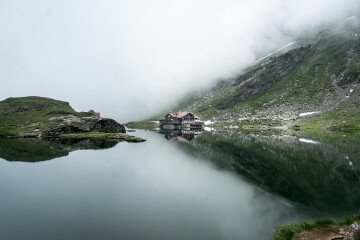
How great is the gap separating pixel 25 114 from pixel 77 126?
67480 millimetres

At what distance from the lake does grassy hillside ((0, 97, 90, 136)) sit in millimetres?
80148

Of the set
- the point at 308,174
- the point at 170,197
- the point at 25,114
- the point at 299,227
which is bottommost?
the point at 308,174

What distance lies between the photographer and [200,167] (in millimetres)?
43281

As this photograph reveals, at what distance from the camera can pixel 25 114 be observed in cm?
15050

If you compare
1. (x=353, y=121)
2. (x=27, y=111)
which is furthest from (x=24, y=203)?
(x=27, y=111)

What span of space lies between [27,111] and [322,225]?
18587 centimetres

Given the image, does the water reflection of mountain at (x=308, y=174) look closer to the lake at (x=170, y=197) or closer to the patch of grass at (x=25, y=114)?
the lake at (x=170, y=197)

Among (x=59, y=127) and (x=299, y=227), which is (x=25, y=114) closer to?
(x=59, y=127)

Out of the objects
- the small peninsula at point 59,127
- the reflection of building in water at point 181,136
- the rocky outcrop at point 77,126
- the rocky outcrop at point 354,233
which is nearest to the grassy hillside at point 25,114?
the small peninsula at point 59,127

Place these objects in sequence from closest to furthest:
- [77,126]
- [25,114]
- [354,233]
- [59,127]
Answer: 1. [354,233]
2. [59,127]
3. [77,126]
4. [25,114]

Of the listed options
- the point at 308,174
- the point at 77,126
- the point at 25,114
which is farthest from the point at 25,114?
the point at 308,174

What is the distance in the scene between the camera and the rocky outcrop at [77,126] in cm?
10546

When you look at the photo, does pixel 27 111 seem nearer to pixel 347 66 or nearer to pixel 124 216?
pixel 124 216

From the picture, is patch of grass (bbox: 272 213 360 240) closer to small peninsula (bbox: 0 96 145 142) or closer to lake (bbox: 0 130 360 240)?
lake (bbox: 0 130 360 240)
